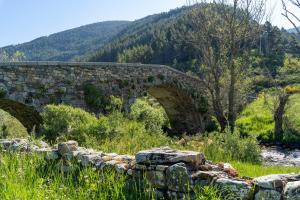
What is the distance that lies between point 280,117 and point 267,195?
21.6m

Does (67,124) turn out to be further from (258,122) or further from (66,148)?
(258,122)

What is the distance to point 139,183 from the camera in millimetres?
6234

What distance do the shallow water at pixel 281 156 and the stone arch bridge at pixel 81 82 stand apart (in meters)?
7.31

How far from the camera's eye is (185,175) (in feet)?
18.9

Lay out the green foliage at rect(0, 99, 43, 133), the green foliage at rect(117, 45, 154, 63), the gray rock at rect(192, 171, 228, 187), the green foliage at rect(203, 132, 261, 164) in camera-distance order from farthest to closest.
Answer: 1. the green foliage at rect(117, 45, 154, 63)
2. the green foliage at rect(0, 99, 43, 133)
3. the green foliage at rect(203, 132, 261, 164)
4. the gray rock at rect(192, 171, 228, 187)

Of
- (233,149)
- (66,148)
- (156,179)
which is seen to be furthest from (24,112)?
(156,179)

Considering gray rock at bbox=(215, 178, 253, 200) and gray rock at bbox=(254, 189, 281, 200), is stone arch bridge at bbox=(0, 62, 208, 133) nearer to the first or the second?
gray rock at bbox=(215, 178, 253, 200)

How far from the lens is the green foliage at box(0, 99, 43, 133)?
1841 cm

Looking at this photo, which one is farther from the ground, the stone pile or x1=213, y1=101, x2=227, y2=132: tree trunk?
the stone pile

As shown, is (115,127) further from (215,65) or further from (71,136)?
(215,65)

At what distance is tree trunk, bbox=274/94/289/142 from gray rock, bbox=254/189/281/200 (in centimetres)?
2116

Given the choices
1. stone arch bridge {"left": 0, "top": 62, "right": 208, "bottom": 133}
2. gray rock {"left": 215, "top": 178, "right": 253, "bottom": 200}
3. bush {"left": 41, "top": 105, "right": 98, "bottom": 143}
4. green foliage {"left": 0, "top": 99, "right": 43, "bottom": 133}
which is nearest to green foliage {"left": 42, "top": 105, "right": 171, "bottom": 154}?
bush {"left": 41, "top": 105, "right": 98, "bottom": 143}

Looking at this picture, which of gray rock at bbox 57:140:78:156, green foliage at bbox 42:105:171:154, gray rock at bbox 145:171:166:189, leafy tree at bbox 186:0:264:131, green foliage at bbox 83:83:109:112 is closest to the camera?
gray rock at bbox 145:171:166:189

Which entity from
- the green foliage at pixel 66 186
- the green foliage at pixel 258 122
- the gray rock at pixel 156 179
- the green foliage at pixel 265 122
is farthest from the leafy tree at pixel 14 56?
the gray rock at pixel 156 179
